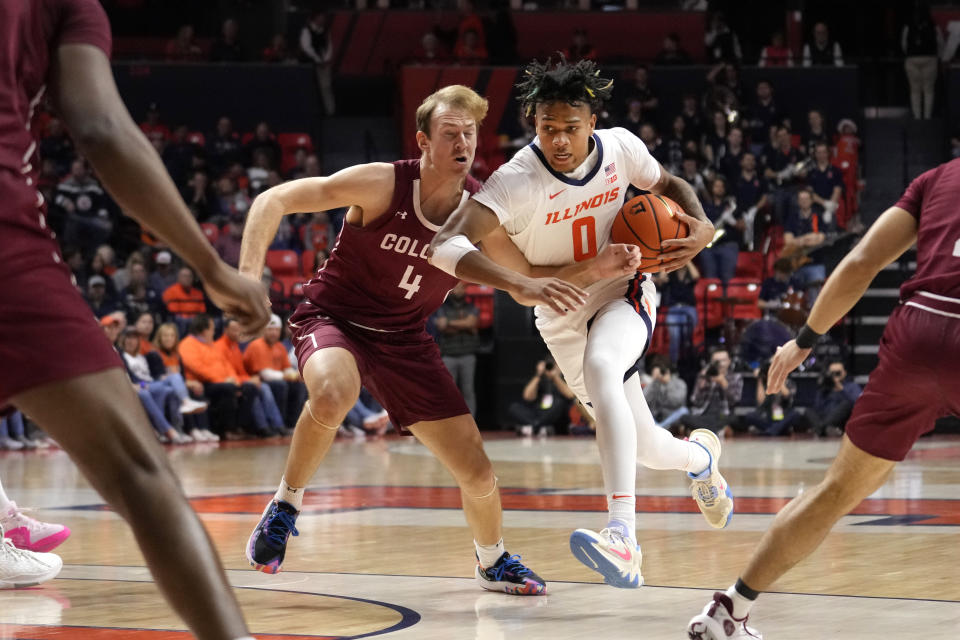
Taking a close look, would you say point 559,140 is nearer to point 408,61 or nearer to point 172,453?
point 172,453

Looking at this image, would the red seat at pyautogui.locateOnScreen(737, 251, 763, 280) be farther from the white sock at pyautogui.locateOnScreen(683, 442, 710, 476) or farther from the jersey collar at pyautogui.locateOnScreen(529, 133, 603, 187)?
the jersey collar at pyautogui.locateOnScreen(529, 133, 603, 187)

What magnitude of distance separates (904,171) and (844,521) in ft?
41.9

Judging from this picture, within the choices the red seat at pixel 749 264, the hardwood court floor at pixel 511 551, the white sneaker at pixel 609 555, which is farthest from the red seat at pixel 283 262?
the white sneaker at pixel 609 555

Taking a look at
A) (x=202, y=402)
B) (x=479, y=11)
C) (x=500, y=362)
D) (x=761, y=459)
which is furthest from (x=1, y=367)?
(x=479, y=11)

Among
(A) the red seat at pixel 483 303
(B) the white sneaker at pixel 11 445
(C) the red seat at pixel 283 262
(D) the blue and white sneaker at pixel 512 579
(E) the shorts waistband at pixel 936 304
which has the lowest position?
(B) the white sneaker at pixel 11 445

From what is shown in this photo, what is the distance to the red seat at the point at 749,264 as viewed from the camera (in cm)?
1636

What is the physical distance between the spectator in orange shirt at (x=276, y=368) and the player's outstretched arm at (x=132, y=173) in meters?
12.0

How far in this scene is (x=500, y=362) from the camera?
15.7 metres

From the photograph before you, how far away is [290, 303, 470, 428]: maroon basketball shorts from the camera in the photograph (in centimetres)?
521

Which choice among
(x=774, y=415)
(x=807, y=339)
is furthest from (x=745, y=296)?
(x=807, y=339)

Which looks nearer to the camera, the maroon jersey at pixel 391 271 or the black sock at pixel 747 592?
the black sock at pixel 747 592

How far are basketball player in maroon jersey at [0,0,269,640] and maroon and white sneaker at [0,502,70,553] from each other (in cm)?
313

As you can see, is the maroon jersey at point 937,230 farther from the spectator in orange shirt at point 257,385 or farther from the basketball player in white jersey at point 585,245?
the spectator in orange shirt at point 257,385

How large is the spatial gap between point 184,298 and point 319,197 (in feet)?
34.0
